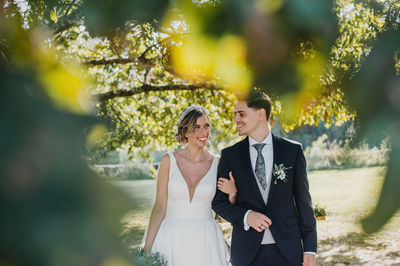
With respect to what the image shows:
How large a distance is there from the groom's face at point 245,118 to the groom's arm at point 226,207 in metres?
0.33

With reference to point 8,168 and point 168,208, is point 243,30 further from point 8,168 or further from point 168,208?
point 168,208

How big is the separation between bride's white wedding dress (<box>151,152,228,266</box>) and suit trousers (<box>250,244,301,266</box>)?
3.82 ft

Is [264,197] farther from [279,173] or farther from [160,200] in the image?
[160,200]

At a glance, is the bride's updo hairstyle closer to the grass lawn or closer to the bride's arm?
the bride's arm

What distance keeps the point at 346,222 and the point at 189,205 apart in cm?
432

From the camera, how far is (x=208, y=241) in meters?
4.62

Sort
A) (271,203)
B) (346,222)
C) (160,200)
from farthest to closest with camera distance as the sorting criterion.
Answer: (160,200) → (271,203) → (346,222)

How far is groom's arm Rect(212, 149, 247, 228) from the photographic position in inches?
133

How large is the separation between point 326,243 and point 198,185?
7340mm

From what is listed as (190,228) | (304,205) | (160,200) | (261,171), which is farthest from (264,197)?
(160,200)

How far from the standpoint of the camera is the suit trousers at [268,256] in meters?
3.50

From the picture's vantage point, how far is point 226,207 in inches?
140

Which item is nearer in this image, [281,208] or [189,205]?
[281,208]

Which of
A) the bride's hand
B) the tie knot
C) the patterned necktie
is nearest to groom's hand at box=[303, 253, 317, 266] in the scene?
the patterned necktie
